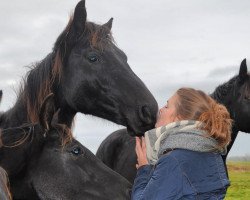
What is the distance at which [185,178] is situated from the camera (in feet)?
11.5

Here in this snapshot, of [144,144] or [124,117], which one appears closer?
[144,144]

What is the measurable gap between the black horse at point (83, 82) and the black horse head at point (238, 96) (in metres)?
3.42

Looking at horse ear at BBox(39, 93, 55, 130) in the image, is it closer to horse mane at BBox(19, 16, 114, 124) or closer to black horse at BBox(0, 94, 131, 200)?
black horse at BBox(0, 94, 131, 200)

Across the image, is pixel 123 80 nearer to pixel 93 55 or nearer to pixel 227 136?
pixel 93 55

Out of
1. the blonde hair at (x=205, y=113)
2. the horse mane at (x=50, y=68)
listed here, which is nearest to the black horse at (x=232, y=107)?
the horse mane at (x=50, y=68)

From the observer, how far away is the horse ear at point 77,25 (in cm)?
563

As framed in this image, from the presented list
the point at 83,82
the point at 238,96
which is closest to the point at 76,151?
the point at 83,82

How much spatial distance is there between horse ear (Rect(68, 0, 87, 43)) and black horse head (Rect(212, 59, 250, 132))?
373 cm

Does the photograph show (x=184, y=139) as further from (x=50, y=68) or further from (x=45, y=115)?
(x=50, y=68)

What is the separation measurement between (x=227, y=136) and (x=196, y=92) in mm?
449

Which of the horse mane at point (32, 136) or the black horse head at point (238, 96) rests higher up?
the horse mane at point (32, 136)

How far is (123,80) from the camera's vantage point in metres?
5.42

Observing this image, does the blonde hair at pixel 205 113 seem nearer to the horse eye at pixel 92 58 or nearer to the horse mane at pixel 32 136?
the horse mane at pixel 32 136

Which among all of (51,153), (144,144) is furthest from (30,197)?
(144,144)
